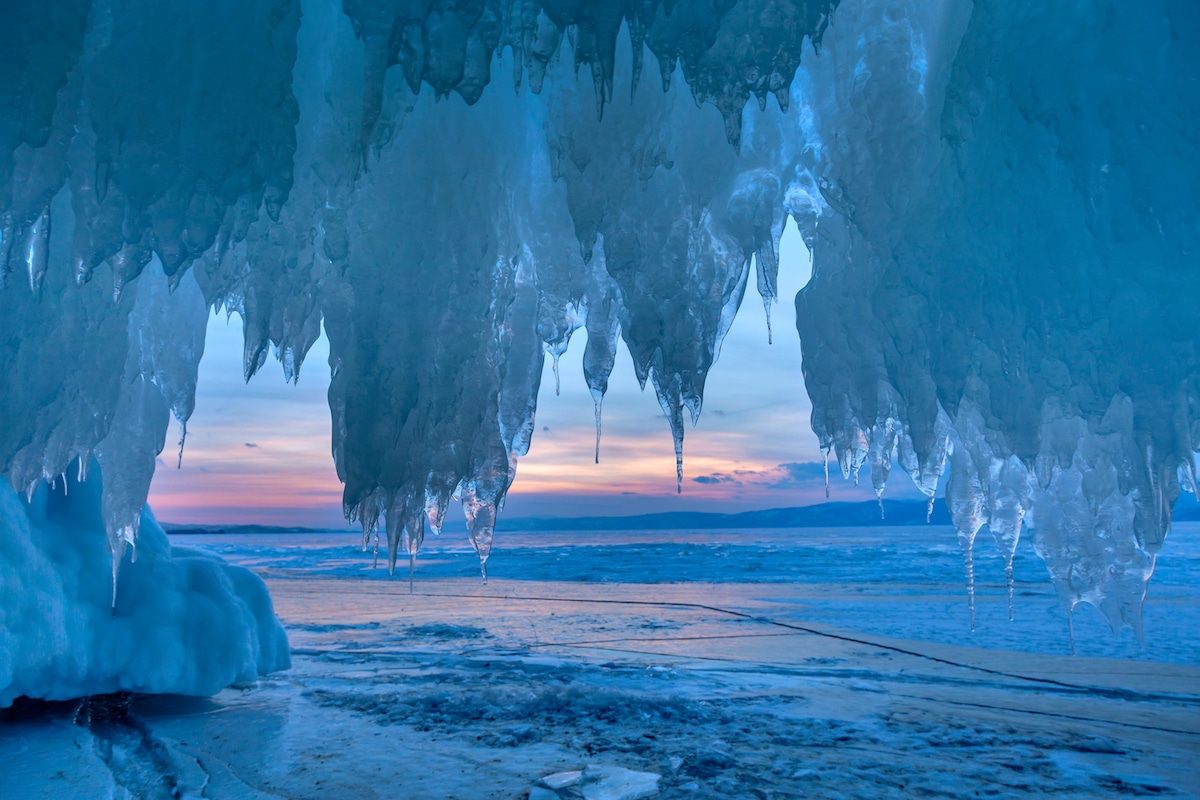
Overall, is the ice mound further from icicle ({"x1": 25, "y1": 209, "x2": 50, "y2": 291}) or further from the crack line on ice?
the crack line on ice

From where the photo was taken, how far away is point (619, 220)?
2963 mm

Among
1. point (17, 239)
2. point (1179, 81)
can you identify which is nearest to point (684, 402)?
point (1179, 81)

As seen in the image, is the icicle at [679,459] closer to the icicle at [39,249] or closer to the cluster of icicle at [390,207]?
the cluster of icicle at [390,207]

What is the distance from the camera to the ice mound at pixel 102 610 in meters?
5.11

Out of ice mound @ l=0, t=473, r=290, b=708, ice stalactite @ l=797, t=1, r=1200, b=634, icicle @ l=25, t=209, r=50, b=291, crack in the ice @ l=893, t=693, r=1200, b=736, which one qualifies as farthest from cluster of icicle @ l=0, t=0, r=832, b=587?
crack in the ice @ l=893, t=693, r=1200, b=736

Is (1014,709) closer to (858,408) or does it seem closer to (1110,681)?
(1110,681)

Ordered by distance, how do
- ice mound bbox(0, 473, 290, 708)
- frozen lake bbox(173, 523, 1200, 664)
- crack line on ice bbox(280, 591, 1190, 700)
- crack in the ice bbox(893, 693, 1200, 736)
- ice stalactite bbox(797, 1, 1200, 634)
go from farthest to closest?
frozen lake bbox(173, 523, 1200, 664), crack line on ice bbox(280, 591, 1190, 700), crack in the ice bbox(893, 693, 1200, 736), ice mound bbox(0, 473, 290, 708), ice stalactite bbox(797, 1, 1200, 634)

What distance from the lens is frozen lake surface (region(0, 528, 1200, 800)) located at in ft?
14.6

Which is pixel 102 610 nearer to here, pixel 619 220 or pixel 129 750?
pixel 129 750

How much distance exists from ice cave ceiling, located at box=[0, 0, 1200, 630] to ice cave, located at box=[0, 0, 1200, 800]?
13 millimetres

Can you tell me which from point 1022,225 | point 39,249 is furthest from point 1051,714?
point 39,249

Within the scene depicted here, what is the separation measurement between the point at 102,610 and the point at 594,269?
524cm

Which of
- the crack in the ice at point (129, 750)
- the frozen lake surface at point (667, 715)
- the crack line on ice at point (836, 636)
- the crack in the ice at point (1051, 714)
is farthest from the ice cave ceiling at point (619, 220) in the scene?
the crack line on ice at point (836, 636)

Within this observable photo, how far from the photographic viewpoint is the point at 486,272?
3.22 meters
